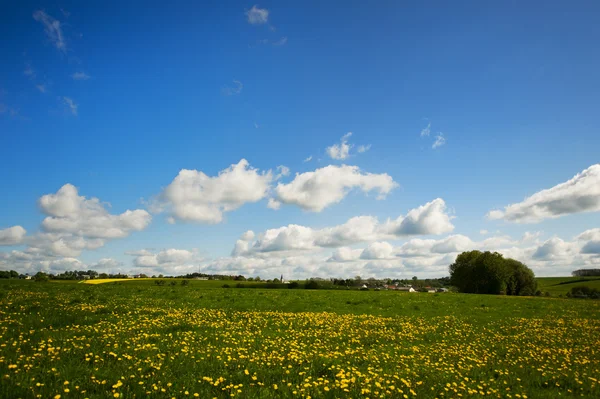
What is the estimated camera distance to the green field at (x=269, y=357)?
27.8ft

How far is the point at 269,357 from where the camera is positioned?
441 inches

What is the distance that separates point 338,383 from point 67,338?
9.76 m

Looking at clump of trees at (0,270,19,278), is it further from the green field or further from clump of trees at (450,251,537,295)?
clump of trees at (450,251,537,295)

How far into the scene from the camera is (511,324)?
2388 cm

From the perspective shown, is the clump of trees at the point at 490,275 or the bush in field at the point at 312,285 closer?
the bush in field at the point at 312,285

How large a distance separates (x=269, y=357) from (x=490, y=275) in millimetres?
100074

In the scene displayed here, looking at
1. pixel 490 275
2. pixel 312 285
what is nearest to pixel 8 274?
pixel 312 285

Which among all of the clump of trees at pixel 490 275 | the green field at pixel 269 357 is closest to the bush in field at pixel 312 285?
the clump of trees at pixel 490 275

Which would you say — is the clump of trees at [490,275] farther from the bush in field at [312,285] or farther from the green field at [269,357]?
the green field at [269,357]

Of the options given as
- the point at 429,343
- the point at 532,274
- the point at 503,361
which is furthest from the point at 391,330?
the point at 532,274

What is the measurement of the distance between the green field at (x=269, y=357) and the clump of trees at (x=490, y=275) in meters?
81.6

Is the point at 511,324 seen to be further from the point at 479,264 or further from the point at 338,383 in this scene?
the point at 479,264

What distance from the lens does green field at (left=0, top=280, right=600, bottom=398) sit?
334 inches

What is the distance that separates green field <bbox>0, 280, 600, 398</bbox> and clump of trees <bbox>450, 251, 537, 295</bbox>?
8165 centimetres
